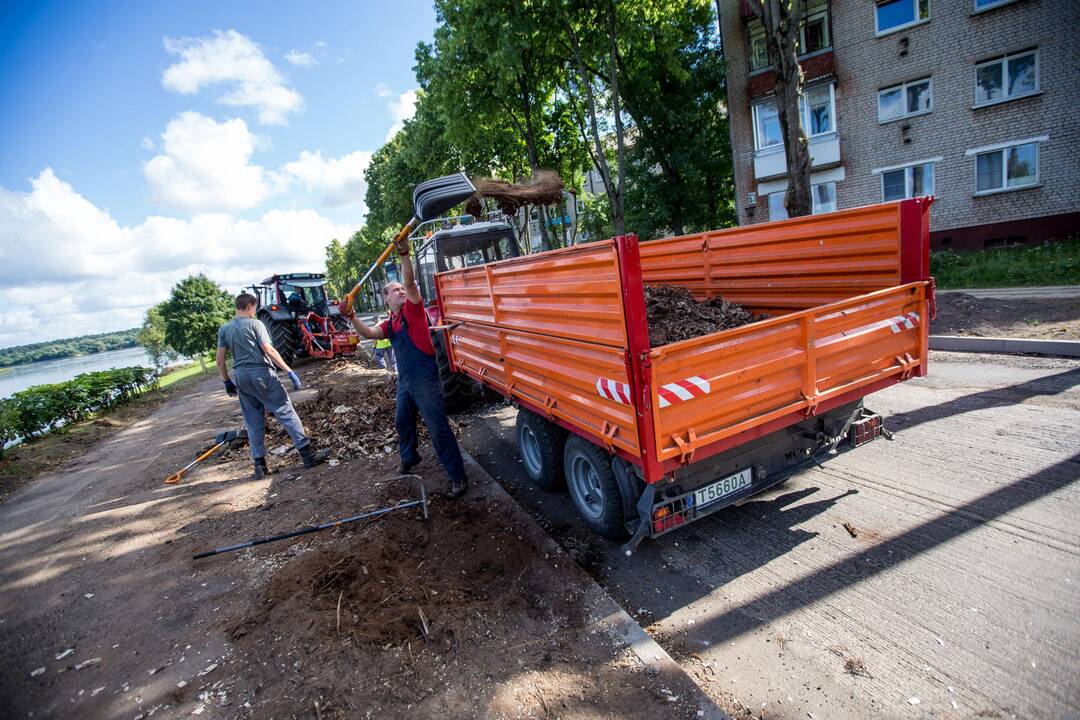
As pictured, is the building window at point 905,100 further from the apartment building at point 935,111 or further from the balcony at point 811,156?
the balcony at point 811,156

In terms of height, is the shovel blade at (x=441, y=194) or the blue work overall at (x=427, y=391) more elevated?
the shovel blade at (x=441, y=194)

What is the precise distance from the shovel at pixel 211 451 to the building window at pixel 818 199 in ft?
52.4

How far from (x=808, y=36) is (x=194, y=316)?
26.3 metres

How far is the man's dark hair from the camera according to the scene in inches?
208

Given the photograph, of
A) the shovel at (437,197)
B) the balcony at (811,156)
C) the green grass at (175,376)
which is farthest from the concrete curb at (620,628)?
the green grass at (175,376)

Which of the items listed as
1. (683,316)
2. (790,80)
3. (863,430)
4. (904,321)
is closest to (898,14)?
(790,80)

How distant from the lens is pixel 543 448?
4059mm

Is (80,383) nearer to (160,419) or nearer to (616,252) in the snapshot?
(160,419)

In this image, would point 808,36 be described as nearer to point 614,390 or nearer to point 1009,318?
point 1009,318

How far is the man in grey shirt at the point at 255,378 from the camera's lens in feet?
17.0

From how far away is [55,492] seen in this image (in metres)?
6.04

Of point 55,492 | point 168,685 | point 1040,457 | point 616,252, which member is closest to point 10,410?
point 55,492

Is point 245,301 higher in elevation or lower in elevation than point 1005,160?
lower

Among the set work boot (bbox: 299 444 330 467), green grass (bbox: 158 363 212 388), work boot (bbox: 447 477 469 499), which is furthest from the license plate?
green grass (bbox: 158 363 212 388)
